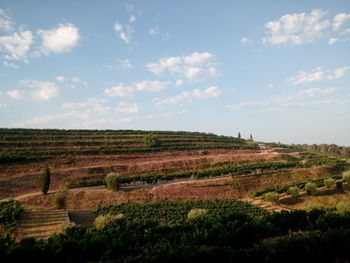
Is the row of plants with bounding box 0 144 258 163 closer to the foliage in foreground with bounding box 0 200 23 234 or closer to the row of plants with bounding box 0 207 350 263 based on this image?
the foliage in foreground with bounding box 0 200 23 234

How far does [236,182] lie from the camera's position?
5022cm

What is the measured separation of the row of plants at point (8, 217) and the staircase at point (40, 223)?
29.1 inches

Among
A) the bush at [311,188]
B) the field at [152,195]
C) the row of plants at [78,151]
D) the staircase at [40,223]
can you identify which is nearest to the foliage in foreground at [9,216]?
the field at [152,195]

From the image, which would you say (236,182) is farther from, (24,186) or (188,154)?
(24,186)

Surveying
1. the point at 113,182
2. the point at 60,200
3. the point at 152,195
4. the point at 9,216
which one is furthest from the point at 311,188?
the point at 9,216

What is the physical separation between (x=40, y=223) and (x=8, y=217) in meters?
3.89

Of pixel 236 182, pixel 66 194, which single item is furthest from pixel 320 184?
pixel 66 194

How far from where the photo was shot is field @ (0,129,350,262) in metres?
17.9

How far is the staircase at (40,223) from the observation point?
86.5 feet

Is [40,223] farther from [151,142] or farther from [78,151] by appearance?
[151,142]

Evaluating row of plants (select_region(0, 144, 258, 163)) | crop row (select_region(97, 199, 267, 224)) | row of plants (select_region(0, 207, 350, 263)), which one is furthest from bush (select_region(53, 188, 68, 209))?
row of plants (select_region(0, 144, 258, 163))

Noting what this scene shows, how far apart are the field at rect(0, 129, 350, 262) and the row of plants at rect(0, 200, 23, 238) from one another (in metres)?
0.13

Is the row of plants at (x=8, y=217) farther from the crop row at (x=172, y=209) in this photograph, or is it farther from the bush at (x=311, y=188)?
the bush at (x=311, y=188)

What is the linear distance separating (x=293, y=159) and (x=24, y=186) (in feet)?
259
